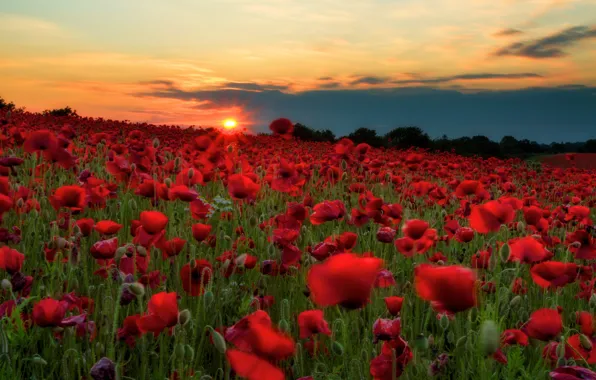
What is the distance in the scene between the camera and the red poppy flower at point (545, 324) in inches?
78.0

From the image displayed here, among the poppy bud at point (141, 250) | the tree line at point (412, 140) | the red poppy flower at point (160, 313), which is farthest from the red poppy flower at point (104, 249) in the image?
the tree line at point (412, 140)

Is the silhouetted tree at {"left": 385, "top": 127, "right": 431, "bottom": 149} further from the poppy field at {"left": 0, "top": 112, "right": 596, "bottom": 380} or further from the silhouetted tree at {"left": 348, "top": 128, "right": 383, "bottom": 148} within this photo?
the poppy field at {"left": 0, "top": 112, "right": 596, "bottom": 380}

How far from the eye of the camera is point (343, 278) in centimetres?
120

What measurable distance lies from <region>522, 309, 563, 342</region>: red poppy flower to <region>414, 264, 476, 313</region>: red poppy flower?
839mm

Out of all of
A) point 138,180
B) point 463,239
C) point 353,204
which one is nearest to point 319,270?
point 463,239

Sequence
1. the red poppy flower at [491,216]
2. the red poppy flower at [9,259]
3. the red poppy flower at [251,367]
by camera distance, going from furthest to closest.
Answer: the red poppy flower at [491,216]
the red poppy flower at [9,259]
the red poppy flower at [251,367]

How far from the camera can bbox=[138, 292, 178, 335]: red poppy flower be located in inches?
65.1

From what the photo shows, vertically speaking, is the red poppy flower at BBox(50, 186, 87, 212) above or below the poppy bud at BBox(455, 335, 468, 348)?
above

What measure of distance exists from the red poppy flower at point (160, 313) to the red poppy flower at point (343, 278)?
1.87 ft

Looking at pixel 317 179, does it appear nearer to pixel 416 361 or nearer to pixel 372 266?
pixel 416 361

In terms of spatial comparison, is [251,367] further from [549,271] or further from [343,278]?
[549,271]

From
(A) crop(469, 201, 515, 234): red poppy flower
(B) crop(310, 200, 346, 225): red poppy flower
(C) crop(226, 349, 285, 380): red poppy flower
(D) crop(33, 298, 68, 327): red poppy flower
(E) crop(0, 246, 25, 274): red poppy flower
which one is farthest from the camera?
(B) crop(310, 200, 346, 225): red poppy flower

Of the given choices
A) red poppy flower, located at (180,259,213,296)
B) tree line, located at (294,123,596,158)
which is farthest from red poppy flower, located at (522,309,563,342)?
tree line, located at (294,123,596,158)

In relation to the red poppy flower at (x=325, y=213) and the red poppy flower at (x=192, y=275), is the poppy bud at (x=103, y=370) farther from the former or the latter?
the red poppy flower at (x=325, y=213)
